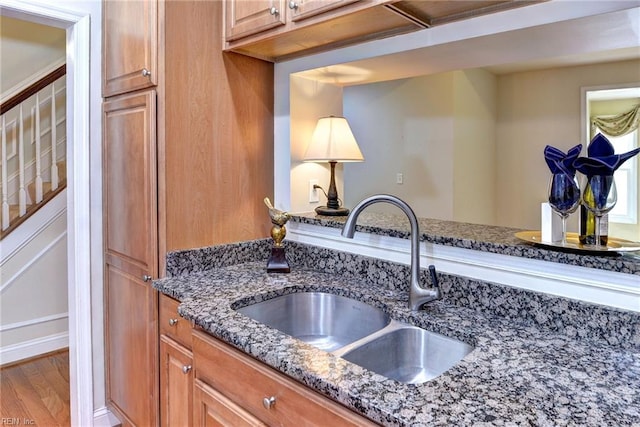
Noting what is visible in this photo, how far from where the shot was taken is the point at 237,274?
173cm

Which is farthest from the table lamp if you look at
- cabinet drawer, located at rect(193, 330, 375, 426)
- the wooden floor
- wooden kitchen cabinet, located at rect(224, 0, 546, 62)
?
the wooden floor

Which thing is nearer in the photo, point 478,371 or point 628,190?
point 478,371

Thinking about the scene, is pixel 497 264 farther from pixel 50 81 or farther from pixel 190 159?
pixel 50 81

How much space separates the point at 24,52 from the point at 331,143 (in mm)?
2997

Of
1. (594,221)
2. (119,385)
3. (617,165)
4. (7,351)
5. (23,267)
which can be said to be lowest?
(7,351)

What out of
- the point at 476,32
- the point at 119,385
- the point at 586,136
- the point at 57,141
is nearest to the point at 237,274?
the point at 119,385

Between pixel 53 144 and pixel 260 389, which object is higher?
pixel 53 144

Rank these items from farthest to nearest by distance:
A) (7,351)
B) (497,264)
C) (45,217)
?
(45,217) < (7,351) < (497,264)

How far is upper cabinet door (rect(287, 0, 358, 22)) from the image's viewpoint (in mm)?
1312

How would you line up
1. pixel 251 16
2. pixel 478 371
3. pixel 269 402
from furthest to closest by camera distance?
pixel 251 16
pixel 269 402
pixel 478 371

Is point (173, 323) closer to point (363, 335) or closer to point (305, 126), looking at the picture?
point (363, 335)

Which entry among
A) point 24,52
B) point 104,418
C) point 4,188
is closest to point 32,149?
point 4,188

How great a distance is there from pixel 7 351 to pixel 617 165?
369 cm

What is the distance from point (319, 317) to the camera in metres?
1.60
